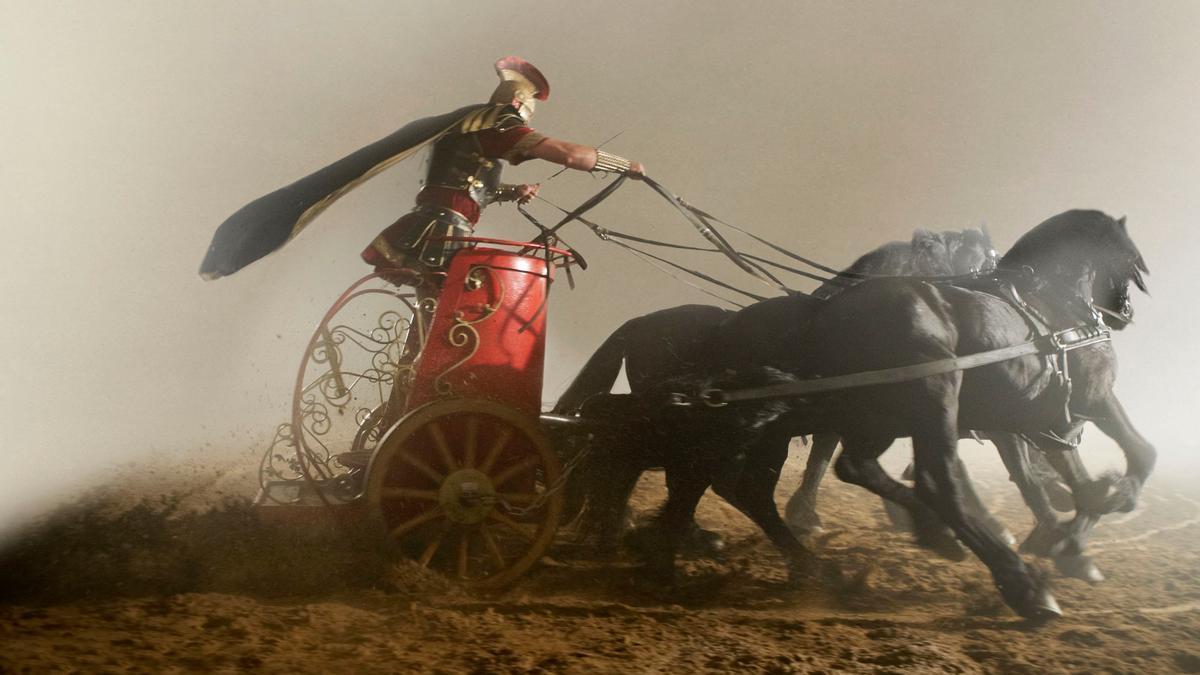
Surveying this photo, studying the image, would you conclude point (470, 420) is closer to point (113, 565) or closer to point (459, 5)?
point (113, 565)

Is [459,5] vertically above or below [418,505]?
above

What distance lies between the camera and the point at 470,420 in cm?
321

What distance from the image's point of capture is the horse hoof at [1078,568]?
168 inches

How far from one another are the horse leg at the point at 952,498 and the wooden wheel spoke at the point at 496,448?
6.21 feet

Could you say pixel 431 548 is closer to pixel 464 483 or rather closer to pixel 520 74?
pixel 464 483

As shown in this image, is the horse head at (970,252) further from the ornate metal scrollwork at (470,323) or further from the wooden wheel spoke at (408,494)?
the wooden wheel spoke at (408,494)

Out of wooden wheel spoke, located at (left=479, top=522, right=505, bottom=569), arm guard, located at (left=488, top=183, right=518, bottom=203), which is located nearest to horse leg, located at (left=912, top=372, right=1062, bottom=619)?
wooden wheel spoke, located at (left=479, top=522, right=505, bottom=569)

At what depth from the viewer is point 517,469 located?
330cm

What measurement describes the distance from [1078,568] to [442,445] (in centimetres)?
363

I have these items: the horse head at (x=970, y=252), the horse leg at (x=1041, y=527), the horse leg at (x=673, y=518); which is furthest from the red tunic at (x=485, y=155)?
the horse leg at (x=1041, y=527)

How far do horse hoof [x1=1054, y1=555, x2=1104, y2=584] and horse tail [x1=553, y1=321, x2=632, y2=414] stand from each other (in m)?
2.76

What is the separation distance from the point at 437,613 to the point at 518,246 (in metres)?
1.60

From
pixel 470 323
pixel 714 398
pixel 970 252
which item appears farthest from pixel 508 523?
pixel 970 252

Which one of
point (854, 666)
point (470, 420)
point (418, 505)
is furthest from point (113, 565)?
point (854, 666)
